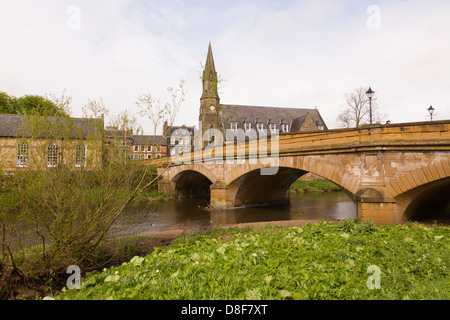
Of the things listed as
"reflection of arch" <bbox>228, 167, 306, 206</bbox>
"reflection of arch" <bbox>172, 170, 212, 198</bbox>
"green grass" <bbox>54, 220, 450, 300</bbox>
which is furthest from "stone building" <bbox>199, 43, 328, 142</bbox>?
"green grass" <bbox>54, 220, 450, 300</bbox>

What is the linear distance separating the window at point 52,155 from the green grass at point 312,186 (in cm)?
2856

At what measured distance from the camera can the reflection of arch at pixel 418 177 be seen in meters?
8.52

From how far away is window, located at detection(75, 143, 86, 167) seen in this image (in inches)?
265

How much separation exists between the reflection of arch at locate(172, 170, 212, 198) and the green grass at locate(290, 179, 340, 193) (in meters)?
10.4

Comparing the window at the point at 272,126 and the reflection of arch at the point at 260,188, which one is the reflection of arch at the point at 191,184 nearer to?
the reflection of arch at the point at 260,188

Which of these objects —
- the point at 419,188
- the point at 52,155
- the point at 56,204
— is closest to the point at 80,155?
the point at 52,155

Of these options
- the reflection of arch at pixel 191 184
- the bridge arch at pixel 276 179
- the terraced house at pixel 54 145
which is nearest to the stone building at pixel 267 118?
the reflection of arch at pixel 191 184

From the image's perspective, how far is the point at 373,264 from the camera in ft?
15.3

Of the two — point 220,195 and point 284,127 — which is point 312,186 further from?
point 220,195

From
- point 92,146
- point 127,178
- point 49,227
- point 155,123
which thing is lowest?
point 49,227

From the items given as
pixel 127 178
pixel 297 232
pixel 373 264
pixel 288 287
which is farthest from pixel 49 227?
pixel 373 264

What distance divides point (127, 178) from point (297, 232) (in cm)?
482

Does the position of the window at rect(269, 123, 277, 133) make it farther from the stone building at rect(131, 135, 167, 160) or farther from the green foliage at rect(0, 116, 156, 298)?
the green foliage at rect(0, 116, 156, 298)
